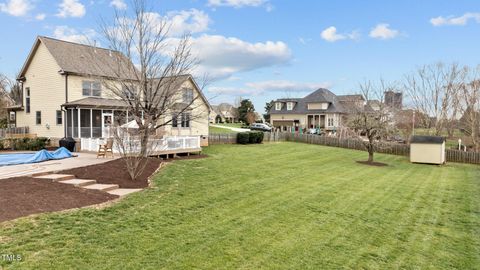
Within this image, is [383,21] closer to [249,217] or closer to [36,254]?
[249,217]

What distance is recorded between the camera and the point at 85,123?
23.1 meters

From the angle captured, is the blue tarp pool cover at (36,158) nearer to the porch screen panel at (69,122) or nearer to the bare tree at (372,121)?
the porch screen panel at (69,122)

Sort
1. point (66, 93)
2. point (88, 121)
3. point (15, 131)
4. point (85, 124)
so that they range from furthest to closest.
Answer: point (15, 131) < point (88, 121) < point (85, 124) < point (66, 93)

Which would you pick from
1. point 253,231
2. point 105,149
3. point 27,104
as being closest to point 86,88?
point 27,104

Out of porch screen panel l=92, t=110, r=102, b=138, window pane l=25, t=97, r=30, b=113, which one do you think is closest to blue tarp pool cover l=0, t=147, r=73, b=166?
porch screen panel l=92, t=110, r=102, b=138

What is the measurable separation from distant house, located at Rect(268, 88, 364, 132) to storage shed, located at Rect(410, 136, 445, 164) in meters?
25.1

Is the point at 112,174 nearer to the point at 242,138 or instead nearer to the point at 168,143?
the point at 168,143

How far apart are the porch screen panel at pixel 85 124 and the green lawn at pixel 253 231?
14.1 m

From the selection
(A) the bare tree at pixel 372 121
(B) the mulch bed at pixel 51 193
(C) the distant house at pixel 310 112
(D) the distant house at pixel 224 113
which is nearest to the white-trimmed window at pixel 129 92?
(B) the mulch bed at pixel 51 193

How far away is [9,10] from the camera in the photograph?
1888cm

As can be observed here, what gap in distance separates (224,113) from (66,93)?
277 ft

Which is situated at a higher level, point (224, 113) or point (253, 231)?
point (224, 113)

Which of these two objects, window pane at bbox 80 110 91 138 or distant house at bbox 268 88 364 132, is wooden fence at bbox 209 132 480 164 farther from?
distant house at bbox 268 88 364 132

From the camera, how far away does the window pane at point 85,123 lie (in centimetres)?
2238
